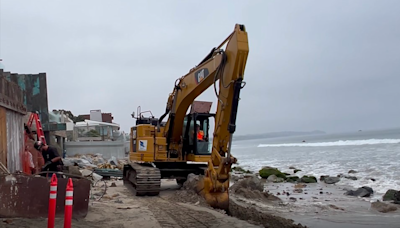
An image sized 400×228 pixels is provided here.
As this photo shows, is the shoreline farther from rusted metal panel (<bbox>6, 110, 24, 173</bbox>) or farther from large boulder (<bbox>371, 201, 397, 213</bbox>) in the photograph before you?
rusted metal panel (<bbox>6, 110, 24, 173</bbox>)

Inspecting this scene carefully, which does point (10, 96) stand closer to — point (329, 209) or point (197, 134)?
point (197, 134)

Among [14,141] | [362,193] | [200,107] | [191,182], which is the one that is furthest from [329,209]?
[14,141]

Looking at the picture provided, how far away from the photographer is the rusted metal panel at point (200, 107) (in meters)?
12.1

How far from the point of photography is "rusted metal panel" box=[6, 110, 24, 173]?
7.81 metres

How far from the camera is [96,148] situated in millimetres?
26688

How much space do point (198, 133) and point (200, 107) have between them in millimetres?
862

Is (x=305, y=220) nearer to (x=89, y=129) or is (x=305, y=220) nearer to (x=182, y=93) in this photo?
(x=182, y=93)

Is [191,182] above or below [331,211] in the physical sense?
above

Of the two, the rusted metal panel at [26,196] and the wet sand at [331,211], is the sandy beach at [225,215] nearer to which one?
the wet sand at [331,211]

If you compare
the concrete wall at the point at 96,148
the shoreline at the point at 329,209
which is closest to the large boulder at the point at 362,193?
the shoreline at the point at 329,209

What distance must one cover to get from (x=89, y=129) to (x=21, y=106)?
2581 cm

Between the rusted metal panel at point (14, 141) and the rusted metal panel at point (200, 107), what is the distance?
501 centimetres

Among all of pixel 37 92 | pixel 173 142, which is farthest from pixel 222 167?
pixel 37 92

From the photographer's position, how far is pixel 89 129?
34.1 meters
